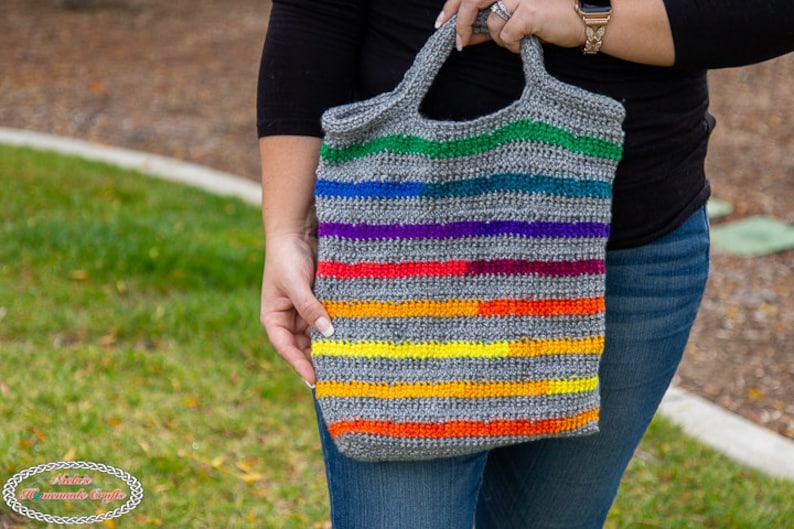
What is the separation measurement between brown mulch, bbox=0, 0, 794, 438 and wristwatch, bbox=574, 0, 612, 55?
2.77m

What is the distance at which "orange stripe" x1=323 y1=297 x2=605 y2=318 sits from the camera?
1.28m

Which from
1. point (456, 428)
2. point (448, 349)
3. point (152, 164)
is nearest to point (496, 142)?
point (448, 349)

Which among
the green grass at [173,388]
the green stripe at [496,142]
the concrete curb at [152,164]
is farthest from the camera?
the concrete curb at [152,164]

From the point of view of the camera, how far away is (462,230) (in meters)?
1.28

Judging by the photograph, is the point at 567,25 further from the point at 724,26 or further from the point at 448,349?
the point at 448,349

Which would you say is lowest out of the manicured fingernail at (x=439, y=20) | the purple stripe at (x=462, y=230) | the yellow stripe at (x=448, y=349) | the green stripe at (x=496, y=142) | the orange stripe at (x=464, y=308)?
the yellow stripe at (x=448, y=349)

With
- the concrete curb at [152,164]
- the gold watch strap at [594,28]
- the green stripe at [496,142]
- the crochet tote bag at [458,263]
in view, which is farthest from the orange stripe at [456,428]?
the concrete curb at [152,164]

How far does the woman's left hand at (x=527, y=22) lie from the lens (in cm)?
125

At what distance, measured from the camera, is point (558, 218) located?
1269 millimetres

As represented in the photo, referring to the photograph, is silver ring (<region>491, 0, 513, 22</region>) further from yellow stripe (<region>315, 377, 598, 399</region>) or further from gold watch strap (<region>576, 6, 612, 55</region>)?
yellow stripe (<region>315, 377, 598, 399</region>)

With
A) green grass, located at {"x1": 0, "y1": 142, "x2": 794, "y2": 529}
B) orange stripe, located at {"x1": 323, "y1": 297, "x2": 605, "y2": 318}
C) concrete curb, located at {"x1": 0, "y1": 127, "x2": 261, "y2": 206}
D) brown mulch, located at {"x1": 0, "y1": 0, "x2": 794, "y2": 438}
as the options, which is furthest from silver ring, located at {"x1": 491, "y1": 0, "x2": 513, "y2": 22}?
concrete curb, located at {"x1": 0, "y1": 127, "x2": 261, "y2": 206}

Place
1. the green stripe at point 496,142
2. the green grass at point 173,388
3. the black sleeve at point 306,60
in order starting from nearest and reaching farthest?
the green stripe at point 496,142 → the black sleeve at point 306,60 → the green grass at point 173,388

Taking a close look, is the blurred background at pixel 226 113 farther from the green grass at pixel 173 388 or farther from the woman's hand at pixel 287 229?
the woman's hand at pixel 287 229

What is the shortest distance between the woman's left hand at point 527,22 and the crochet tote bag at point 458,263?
0.02 meters
